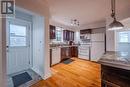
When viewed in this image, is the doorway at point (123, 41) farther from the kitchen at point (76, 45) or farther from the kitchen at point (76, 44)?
the kitchen at point (76, 44)

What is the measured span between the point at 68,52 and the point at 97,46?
1.93 metres

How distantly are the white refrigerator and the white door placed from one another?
3.78m

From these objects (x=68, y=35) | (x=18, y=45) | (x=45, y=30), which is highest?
(x=68, y=35)

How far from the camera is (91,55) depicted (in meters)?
6.25

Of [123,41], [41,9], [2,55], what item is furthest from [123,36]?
[2,55]

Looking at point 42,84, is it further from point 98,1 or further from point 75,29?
point 75,29

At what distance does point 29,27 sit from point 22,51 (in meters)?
1.04

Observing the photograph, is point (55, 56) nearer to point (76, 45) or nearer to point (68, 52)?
point (68, 52)

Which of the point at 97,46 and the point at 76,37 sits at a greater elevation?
the point at 76,37

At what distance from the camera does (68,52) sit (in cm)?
671

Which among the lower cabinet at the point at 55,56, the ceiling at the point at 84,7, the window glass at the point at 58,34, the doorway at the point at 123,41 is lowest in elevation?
the lower cabinet at the point at 55,56

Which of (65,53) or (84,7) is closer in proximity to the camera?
(84,7)

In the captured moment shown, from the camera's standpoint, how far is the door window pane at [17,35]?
3.64 metres

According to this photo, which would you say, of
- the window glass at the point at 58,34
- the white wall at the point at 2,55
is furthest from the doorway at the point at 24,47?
the window glass at the point at 58,34
